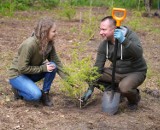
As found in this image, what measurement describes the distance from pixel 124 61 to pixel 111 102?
490 millimetres

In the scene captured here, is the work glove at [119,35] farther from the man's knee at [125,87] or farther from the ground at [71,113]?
the ground at [71,113]

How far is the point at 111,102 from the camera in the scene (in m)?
4.34

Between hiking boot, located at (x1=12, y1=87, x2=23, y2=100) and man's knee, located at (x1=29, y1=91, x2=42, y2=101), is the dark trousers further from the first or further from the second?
hiking boot, located at (x1=12, y1=87, x2=23, y2=100)

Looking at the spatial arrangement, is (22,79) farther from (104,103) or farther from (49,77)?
(104,103)

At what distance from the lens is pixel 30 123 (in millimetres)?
3918

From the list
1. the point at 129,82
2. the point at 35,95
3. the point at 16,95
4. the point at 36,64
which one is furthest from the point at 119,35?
the point at 16,95

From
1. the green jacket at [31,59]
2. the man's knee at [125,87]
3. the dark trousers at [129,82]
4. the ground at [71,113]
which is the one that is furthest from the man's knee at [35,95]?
the man's knee at [125,87]

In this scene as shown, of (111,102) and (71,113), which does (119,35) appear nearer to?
(111,102)

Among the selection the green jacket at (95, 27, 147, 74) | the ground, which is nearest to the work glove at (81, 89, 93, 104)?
the ground

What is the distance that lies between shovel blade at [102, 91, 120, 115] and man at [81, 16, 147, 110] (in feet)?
0.31

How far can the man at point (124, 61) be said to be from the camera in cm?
411

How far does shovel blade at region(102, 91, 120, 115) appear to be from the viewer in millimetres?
4328

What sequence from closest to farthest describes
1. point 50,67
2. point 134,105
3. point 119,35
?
point 119,35 < point 50,67 < point 134,105

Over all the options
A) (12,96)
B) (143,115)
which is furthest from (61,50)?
(143,115)
